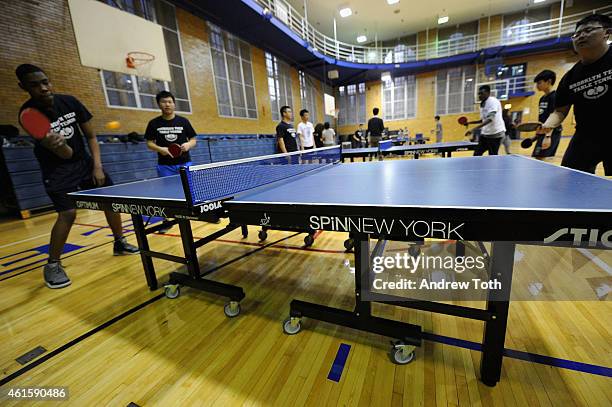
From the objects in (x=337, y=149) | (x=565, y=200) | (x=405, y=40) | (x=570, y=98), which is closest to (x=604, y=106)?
(x=570, y=98)

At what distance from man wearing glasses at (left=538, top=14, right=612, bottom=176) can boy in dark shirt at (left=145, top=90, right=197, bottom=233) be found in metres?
3.58

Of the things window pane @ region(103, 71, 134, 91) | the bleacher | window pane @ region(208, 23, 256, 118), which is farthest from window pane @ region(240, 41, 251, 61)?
window pane @ region(103, 71, 134, 91)

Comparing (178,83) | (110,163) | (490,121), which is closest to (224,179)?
(490,121)

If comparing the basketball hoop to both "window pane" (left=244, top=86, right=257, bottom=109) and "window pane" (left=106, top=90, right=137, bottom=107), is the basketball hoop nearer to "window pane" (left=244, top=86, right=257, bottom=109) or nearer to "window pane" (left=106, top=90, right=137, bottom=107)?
"window pane" (left=106, top=90, right=137, bottom=107)

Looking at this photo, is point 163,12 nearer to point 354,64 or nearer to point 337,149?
point 337,149

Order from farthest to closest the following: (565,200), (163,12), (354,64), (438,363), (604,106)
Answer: (354,64)
(163,12)
(604,106)
(438,363)
(565,200)

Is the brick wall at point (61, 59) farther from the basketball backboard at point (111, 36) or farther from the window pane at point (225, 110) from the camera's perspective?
the window pane at point (225, 110)

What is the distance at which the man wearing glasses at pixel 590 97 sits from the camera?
190cm

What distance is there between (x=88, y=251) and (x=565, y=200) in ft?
13.5

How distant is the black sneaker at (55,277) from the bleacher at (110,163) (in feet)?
12.9

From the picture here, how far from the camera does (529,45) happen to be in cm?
1314

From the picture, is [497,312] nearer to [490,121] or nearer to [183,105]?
[490,121]

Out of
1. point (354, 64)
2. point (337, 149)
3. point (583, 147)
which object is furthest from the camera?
point (354, 64)

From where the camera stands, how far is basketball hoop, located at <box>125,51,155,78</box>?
673 cm
